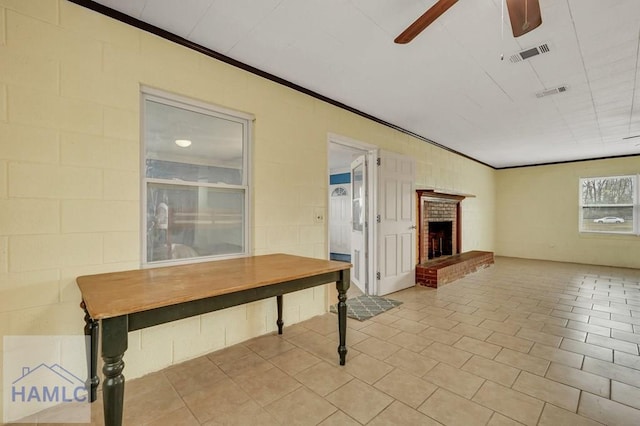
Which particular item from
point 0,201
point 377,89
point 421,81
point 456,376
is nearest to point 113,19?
point 0,201

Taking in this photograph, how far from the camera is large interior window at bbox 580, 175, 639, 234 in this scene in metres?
6.21

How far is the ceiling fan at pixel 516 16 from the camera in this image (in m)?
1.36

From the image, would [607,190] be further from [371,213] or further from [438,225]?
[371,213]

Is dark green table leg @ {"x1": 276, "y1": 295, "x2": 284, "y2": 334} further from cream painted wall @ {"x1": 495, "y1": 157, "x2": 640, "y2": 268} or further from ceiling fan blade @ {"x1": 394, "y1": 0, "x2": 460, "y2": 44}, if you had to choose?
cream painted wall @ {"x1": 495, "y1": 157, "x2": 640, "y2": 268}

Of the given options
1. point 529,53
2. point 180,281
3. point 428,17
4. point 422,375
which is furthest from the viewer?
point 529,53

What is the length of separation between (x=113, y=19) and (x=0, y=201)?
54.6 inches

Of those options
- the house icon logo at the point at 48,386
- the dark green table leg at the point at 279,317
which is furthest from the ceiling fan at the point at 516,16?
the house icon logo at the point at 48,386

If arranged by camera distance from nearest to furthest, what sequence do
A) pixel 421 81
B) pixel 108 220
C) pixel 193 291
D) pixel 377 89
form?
pixel 193 291, pixel 108 220, pixel 421 81, pixel 377 89

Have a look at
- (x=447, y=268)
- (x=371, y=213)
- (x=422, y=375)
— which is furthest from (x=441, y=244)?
(x=422, y=375)

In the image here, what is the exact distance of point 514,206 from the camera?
7.81m

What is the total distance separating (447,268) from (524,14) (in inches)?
157

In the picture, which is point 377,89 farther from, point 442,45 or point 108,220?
point 108,220

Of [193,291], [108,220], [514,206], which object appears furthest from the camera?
[514,206]

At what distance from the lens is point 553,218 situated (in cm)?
718
